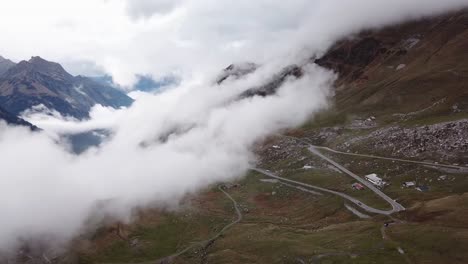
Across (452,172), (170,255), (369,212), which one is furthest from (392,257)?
(170,255)

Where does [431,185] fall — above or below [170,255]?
below

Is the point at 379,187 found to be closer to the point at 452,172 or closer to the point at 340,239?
the point at 452,172

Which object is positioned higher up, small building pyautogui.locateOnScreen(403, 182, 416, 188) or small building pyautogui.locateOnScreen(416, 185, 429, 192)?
small building pyautogui.locateOnScreen(403, 182, 416, 188)

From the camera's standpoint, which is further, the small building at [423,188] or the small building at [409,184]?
the small building at [409,184]

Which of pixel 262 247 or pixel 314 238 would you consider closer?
pixel 314 238

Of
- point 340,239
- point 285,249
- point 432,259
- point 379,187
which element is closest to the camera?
point 432,259

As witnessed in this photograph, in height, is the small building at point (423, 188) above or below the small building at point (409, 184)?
below

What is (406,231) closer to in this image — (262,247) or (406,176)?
(262,247)

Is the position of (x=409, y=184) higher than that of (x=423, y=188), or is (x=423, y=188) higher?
(x=409, y=184)

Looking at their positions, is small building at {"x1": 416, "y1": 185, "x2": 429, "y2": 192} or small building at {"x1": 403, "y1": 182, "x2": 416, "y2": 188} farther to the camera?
small building at {"x1": 403, "y1": 182, "x2": 416, "y2": 188}

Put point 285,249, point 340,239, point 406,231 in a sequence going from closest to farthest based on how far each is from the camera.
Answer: point 406,231
point 340,239
point 285,249

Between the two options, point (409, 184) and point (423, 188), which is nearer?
point (423, 188)
